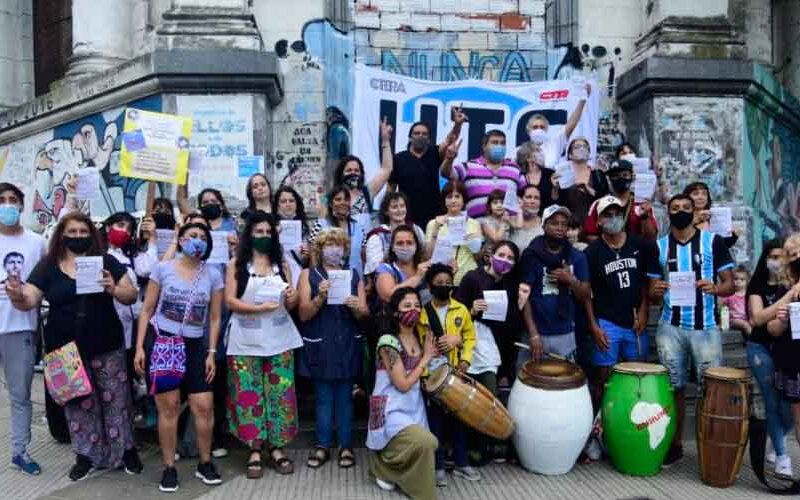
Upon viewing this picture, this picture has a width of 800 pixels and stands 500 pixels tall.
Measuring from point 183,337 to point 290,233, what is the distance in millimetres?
1210

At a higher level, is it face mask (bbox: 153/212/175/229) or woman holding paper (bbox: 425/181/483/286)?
face mask (bbox: 153/212/175/229)

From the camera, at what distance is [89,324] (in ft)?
18.1

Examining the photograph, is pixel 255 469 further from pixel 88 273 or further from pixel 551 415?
pixel 551 415

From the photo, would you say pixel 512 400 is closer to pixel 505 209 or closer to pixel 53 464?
pixel 505 209

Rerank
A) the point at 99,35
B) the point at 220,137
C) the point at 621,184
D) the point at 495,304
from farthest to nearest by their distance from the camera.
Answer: the point at 99,35, the point at 220,137, the point at 621,184, the point at 495,304

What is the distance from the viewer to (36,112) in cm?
1160

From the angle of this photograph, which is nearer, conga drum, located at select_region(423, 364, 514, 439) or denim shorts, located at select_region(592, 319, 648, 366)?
conga drum, located at select_region(423, 364, 514, 439)

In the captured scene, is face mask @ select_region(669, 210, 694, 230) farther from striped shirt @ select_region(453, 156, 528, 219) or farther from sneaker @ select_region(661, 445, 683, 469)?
sneaker @ select_region(661, 445, 683, 469)

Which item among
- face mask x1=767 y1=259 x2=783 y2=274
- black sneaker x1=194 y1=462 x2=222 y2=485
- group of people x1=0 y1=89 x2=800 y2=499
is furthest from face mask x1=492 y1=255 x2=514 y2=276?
black sneaker x1=194 y1=462 x2=222 y2=485

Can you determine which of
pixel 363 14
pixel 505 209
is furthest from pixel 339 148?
pixel 505 209

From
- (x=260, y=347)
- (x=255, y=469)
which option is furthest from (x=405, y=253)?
(x=255, y=469)

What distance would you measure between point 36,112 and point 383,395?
886cm

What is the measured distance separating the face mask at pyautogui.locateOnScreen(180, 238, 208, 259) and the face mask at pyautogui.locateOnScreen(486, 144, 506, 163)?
3.14 m

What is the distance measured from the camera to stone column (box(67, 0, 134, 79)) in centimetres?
1063
